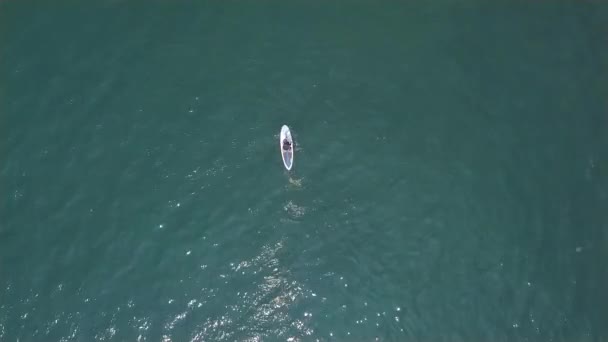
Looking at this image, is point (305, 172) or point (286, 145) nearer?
point (305, 172)

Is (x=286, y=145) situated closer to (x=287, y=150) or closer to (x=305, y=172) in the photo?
(x=287, y=150)

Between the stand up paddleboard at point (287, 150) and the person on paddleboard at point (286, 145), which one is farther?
the person on paddleboard at point (286, 145)

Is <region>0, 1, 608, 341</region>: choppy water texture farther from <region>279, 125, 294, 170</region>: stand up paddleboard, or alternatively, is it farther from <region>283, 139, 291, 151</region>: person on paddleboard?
<region>283, 139, 291, 151</region>: person on paddleboard

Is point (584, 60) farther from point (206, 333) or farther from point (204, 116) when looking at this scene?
point (206, 333)

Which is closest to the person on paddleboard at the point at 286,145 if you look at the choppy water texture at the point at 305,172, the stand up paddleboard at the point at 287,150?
the stand up paddleboard at the point at 287,150

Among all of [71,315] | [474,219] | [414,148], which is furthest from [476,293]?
[71,315]

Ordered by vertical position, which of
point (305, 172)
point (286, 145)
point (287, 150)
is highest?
point (286, 145)

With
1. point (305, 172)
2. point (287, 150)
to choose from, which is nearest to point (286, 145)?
point (287, 150)

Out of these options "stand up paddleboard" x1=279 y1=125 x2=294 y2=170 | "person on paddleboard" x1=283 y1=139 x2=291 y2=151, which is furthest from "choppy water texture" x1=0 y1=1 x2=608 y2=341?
"person on paddleboard" x1=283 y1=139 x2=291 y2=151

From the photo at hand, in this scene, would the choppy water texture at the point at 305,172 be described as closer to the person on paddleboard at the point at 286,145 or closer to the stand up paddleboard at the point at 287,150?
the stand up paddleboard at the point at 287,150

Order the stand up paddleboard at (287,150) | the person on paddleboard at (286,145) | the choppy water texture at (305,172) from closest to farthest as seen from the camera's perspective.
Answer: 1. the choppy water texture at (305,172)
2. the stand up paddleboard at (287,150)
3. the person on paddleboard at (286,145)
